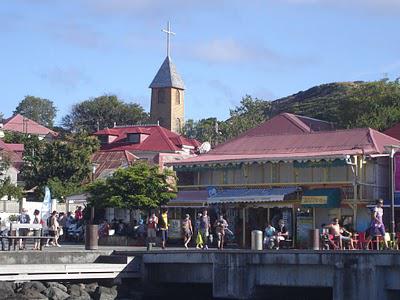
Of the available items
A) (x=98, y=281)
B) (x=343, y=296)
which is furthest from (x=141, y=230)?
(x=343, y=296)

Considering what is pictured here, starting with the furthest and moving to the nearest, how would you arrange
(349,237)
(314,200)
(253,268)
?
(314,200), (349,237), (253,268)

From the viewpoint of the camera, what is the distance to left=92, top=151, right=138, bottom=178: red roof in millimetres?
75875

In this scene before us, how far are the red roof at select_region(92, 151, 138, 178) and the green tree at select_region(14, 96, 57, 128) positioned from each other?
72.0 m

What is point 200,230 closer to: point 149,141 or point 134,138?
point 149,141

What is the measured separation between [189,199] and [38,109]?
110 metres

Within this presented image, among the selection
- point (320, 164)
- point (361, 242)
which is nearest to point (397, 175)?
point (320, 164)

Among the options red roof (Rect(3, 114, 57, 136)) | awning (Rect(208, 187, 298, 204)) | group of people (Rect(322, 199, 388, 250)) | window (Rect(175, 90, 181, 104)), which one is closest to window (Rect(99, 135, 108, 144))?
red roof (Rect(3, 114, 57, 136))

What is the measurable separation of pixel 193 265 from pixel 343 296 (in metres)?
6.13

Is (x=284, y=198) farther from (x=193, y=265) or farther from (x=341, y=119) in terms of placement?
(x=341, y=119)

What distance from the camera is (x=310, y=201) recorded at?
42.6m

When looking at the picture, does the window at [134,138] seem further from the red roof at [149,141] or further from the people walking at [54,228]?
the people walking at [54,228]

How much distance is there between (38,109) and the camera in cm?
15425

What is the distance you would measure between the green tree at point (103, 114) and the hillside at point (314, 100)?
2239cm

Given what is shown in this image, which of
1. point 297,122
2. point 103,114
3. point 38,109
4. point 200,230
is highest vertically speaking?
point 38,109
